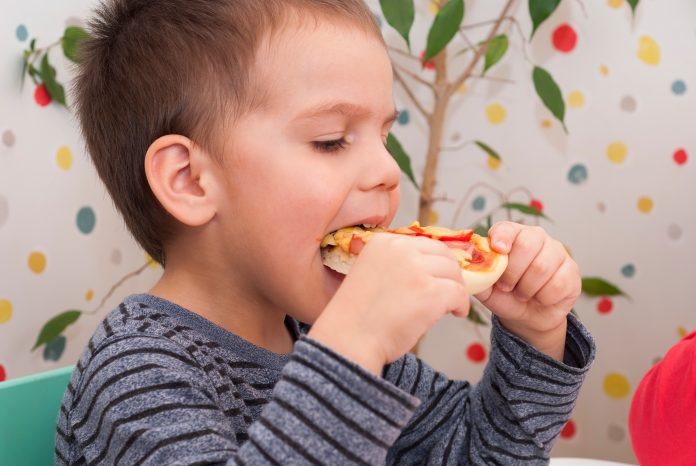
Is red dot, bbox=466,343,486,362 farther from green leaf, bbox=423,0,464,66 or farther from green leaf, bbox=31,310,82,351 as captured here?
green leaf, bbox=31,310,82,351

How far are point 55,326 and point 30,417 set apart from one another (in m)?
0.77

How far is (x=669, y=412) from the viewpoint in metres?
0.94

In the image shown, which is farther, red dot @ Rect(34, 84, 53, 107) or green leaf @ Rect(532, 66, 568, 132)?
green leaf @ Rect(532, 66, 568, 132)

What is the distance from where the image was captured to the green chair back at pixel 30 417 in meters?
0.83

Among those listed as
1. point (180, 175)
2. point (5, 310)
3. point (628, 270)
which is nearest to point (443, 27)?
point (628, 270)

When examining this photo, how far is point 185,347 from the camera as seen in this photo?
29.5 inches

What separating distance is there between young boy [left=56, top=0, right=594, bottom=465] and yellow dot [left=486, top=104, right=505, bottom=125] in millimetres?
1204

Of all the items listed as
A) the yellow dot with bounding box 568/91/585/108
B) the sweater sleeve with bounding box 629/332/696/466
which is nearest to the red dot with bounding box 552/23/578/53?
the yellow dot with bounding box 568/91/585/108

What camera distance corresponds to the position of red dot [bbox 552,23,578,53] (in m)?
1.96

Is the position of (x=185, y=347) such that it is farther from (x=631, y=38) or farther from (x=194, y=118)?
(x=631, y=38)

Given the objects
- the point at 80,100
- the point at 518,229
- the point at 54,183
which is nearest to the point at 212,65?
the point at 80,100

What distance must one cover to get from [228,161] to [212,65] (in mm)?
108

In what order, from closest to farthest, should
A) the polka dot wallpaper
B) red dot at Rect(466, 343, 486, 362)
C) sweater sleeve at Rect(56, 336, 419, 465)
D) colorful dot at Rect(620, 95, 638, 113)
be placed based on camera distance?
sweater sleeve at Rect(56, 336, 419, 465), the polka dot wallpaper, colorful dot at Rect(620, 95, 638, 113), red dot at Rect(466, 343, 486, 362)

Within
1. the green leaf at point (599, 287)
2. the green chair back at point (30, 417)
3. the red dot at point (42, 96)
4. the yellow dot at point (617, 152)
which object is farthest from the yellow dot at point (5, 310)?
the yellow dot at point (617, 152)
